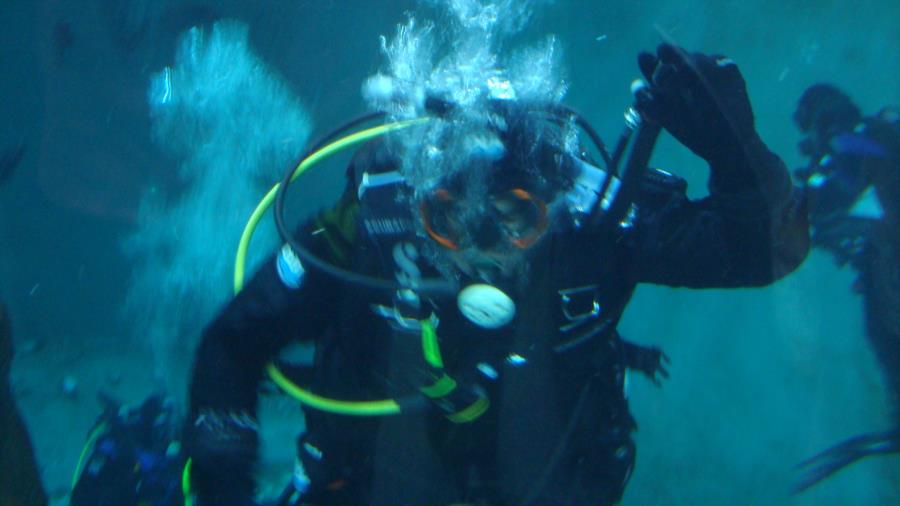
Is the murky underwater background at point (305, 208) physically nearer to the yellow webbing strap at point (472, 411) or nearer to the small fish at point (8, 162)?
the small fish at point (8, 162)

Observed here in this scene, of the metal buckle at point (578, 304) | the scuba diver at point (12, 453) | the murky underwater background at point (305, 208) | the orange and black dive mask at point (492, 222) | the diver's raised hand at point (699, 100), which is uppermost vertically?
the diver's raised hand at point (699, 100)

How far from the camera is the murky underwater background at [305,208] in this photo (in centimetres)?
1120

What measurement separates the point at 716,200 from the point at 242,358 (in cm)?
183

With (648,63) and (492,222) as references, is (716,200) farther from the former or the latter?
(492,222)

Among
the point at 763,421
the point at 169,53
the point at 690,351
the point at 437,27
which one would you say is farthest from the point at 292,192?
the point at 763,421

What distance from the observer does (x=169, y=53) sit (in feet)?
38.7

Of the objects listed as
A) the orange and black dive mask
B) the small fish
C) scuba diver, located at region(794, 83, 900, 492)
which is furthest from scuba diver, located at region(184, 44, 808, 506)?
the small fish

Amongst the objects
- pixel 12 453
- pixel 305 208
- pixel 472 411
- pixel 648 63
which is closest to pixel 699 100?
pixel 648 63

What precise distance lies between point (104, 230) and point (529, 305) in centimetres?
1419

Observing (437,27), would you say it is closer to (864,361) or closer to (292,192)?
(292,192)

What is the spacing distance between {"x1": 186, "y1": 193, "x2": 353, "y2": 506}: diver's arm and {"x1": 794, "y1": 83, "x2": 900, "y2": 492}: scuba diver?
15.7ft

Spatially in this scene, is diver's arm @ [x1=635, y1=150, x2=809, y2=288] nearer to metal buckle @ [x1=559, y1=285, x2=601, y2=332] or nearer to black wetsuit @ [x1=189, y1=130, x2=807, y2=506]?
black wetsuit @ [x1=189, y1=130, x2=807, y2=506]

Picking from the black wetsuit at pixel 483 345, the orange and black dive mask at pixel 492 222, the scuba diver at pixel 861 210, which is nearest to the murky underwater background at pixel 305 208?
the scuba diver at pixel 861 210

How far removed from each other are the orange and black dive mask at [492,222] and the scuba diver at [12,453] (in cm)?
335
